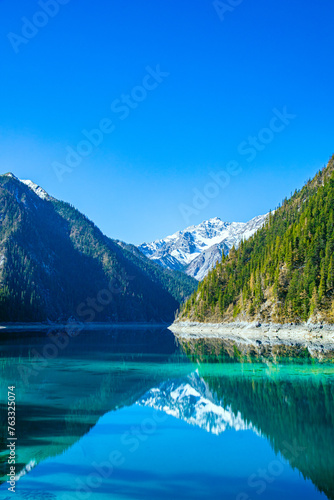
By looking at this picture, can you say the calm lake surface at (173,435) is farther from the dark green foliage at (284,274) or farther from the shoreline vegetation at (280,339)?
the dark green foliage at (284,274)

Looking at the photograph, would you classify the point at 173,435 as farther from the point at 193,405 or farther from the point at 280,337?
the point at 280,337

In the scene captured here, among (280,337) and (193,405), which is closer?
(193,405)

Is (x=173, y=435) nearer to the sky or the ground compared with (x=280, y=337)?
nearer to the sky

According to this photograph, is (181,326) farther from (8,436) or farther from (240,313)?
(8,436)

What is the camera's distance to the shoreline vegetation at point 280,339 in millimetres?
58881

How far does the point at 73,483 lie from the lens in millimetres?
15273

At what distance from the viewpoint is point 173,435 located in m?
22.2

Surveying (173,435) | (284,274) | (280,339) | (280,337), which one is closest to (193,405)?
(173,435)

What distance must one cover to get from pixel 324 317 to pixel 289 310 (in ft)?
52.2

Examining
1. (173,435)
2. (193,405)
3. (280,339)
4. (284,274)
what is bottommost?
(280,339)

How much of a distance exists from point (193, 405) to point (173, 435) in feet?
21.6

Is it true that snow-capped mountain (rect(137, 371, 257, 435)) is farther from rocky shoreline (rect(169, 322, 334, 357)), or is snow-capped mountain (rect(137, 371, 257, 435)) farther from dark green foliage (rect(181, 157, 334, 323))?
dark green foliage (rect(181, 157, 334, 323))

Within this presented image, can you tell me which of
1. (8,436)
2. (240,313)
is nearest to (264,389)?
(8,436)

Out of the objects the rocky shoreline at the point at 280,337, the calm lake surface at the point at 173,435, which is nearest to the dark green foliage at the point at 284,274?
the rocky shoreline at the point at 280,337
